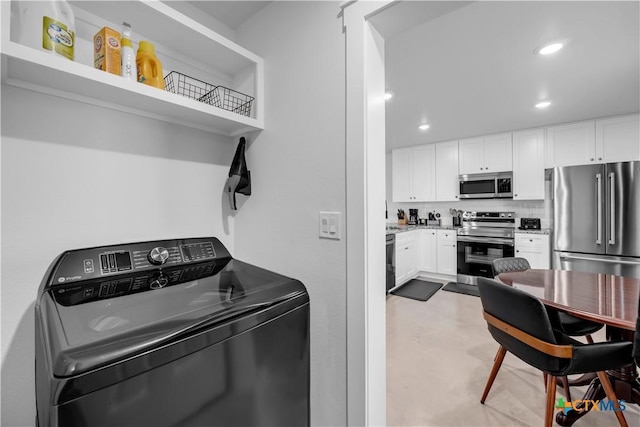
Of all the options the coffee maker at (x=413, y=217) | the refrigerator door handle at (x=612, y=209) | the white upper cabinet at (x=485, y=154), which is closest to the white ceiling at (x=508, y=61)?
the white upper cabinet at (x=485, y=154)

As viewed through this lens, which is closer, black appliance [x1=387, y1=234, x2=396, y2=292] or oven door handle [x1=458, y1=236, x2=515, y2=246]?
black appliance [x1=387, y1=234, x2=396, y2=292]

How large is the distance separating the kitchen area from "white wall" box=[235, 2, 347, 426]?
0.50 m

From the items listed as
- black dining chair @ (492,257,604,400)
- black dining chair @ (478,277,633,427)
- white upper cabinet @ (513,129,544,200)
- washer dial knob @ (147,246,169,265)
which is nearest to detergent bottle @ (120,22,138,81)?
washer dial knob @ (147,246,169,265)

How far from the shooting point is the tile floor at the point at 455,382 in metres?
1.64

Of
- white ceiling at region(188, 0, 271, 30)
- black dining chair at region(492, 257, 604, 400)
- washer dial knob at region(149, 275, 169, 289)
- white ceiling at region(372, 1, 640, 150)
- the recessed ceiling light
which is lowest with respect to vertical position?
black dining chair at region(492, 257, 604, 400)

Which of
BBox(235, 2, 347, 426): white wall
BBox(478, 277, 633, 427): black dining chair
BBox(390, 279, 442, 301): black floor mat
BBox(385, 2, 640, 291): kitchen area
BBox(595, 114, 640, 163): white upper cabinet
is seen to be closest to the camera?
BBox(235, 2, 347, 426): white wall

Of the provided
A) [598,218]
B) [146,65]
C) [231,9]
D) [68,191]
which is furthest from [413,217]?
[68,191]

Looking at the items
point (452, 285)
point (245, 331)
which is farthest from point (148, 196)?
point (452, 285)

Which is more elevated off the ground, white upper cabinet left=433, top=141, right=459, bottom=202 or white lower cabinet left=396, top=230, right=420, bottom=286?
white upper cabinet left=433, top=141, right=459, bottom=202

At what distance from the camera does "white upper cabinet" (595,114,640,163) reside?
3336 mm

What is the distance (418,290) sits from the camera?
412 centimetres

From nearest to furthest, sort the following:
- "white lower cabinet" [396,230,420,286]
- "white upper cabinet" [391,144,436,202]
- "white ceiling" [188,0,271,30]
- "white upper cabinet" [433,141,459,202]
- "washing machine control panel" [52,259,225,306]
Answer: "washing machine control panel" [52,259,225,306] < "white ceiling" [188,0,271,30] < "white lower cabinet" [396,230,420,286] < "white upper cabinet" [433,141,459,202] < "white upper cabinet" [391,144,436,202]

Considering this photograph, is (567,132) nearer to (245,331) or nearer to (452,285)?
(452,285)

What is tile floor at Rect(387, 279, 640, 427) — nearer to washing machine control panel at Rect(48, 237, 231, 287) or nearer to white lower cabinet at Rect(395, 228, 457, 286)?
white lower cabinet at Rect(395, 228, 457, 286)
